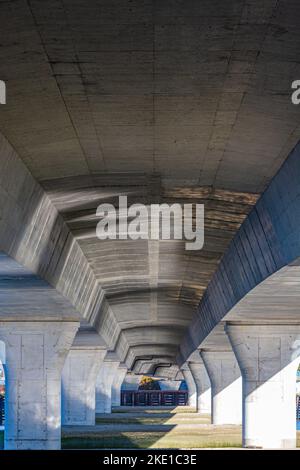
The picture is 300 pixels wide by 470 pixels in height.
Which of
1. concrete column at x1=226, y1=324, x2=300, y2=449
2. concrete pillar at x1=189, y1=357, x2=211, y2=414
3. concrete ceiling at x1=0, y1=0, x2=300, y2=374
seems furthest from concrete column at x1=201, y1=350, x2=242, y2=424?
concrete ceiling at x1=0, y1=0, x2=300, y2=374

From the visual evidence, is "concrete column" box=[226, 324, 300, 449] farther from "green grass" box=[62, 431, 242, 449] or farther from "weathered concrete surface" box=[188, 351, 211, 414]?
"weathered concrete surface" box=[188, 351, 211, 414]

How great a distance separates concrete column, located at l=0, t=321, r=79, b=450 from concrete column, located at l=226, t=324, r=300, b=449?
8.77 meters

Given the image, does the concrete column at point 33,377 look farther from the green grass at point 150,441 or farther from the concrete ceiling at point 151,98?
the concrete ceiling at point 151,98

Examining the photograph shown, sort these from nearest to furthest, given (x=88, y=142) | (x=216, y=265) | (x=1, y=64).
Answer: (x=1, y=64)
(x=88, y=142)
(x=216, y=265)

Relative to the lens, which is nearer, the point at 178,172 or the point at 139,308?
the point at 178,172

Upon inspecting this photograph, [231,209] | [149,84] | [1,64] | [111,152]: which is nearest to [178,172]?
[111,152]

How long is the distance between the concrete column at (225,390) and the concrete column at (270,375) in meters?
26.7

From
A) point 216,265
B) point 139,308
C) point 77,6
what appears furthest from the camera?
point 139,308

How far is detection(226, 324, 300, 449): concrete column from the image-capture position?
1865 inches

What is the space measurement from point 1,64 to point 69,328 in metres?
29.7

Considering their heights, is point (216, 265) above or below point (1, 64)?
above

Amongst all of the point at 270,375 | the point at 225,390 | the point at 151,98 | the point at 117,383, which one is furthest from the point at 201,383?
the point at 151,98

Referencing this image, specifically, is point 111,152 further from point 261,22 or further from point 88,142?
point 261,22

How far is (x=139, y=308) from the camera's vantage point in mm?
60406
